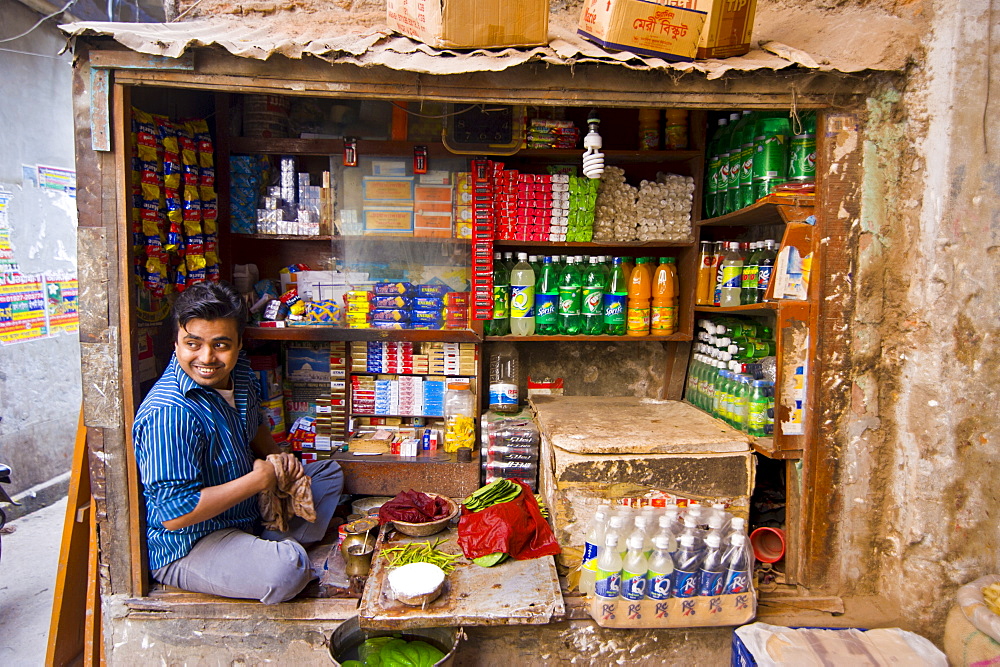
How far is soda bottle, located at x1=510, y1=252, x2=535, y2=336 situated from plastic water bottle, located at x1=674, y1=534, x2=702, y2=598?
1483 millimetres

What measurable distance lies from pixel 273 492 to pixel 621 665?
186 cm

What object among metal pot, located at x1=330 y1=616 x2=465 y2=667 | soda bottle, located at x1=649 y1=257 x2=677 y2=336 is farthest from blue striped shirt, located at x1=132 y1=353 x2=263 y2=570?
soda bottle, located at x1=649 y1=257 x2=677 y2=336

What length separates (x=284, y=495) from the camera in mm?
2930

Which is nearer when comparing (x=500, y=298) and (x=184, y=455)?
(x=184, y=455)

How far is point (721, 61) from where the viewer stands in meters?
2.46

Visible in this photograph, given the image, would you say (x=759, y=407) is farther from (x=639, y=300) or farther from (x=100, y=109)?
(x=100, y=109)

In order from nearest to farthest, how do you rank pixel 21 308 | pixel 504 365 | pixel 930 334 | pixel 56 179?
1. pixel 930 334
2. pixel 504 365
3. pixel 21 308
4. pixel 56 179

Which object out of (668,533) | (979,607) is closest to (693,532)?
(668,533)

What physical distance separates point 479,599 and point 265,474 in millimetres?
1126

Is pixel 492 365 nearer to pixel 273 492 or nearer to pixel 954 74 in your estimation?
pixel 273 492

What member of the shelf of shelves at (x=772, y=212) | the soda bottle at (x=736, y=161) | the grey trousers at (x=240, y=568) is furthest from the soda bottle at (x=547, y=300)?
the grey trousers at (x=240, y=568)

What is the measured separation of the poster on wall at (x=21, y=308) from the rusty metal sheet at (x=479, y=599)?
4359 millimetres

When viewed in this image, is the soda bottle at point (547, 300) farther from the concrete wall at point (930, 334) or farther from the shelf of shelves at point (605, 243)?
the concrete wall at point (930, 334)

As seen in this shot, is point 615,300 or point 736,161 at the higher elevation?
point 736,161
